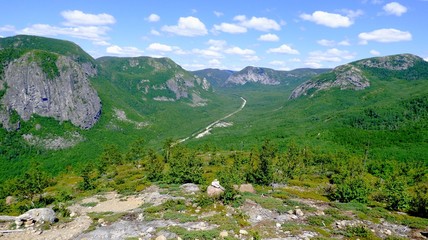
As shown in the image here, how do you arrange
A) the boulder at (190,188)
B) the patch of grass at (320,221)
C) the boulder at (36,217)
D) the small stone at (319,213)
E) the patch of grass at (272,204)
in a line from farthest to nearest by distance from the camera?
the boulder at (190,188), the patch of grass at (272,204), the small stone at (319,213), the patch of grass at (320,221), the boulder at (36,217)

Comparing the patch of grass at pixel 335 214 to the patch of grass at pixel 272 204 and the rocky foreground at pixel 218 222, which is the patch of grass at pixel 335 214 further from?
the patch of grass at pixel 272 204

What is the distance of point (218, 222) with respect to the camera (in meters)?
38.0

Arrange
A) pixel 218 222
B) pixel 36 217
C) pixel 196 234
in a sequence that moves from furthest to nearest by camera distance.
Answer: pixel 36 217 < pixel 218 222 < pixel 196 234

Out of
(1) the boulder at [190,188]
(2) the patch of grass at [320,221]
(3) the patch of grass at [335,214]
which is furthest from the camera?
(1) the boulder at [190,188]

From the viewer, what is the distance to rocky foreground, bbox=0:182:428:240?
3525 centimetres

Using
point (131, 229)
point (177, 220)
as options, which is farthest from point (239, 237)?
point (131, 229)

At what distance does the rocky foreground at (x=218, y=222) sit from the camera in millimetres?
35250

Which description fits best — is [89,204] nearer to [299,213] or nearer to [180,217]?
[180,217]

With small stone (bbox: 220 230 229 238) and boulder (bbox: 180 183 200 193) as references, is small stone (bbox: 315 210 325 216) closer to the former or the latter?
small stone (bbox: 220 230 229 238)

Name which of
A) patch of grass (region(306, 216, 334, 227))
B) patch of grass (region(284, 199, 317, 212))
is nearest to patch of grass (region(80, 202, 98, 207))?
patch of grass (region(284, 199, 317, 212))

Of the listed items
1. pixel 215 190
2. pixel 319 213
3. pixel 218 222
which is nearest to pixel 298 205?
pixel 319 213

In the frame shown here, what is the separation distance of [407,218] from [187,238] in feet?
103

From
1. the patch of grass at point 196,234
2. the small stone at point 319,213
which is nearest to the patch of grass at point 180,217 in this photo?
the patch of grass at point 196,234

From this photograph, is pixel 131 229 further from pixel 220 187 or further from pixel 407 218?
pixel 407 218
